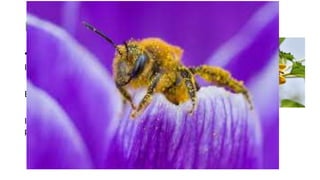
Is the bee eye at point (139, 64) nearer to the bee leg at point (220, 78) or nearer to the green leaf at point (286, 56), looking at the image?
the bee leg at point (220, 78)

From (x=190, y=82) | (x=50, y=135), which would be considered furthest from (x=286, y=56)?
(x=50, y=135)

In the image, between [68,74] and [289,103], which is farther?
[289,103]

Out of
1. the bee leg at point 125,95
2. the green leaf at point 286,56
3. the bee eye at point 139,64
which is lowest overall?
the bee leg at point 125,95

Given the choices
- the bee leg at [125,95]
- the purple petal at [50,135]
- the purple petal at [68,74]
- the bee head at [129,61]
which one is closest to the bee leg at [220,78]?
the bee head at [129,61]

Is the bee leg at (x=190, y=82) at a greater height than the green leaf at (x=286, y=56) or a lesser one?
lesser

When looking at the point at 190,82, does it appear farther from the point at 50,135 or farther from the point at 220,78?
the point at 50,135
